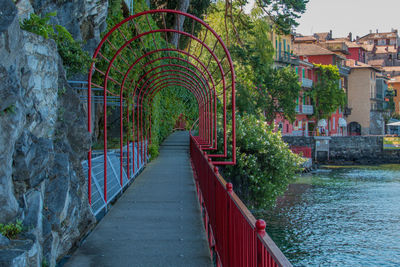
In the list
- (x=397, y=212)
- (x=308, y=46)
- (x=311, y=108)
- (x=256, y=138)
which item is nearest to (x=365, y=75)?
(x=308, y=46)

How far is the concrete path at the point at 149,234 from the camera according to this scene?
5.35 m

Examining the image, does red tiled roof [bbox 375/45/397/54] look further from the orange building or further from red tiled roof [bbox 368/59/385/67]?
the orange building

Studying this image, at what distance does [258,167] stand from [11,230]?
14.0 meters

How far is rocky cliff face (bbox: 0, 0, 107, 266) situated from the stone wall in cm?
4740

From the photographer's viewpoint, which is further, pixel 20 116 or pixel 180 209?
pixel 180 209

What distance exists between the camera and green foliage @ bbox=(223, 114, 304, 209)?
16766 mm

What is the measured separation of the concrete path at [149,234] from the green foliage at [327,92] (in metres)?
47.2

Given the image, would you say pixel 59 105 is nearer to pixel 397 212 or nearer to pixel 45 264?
pixel 45 264

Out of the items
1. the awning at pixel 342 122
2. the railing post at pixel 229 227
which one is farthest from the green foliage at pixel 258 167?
the awning at pixel 342 122

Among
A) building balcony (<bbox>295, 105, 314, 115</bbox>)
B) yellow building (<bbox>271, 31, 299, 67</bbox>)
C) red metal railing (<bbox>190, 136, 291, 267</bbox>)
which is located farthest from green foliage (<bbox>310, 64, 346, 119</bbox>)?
red metal railing (<bbox>190, 136, 291, 267</bbox>)

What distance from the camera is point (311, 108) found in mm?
56156

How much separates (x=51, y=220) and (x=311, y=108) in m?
53.9

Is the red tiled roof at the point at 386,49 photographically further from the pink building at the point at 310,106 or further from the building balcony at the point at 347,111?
the building balcony at the point at 347,111

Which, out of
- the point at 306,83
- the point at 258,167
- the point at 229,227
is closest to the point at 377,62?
the point at 306,83
